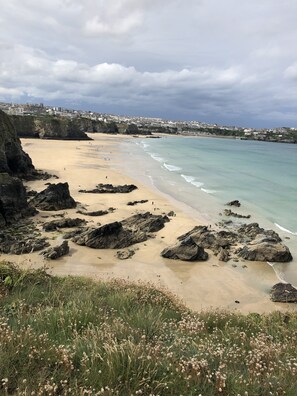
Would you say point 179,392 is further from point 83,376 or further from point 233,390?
point 83,376

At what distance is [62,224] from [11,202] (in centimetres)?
339

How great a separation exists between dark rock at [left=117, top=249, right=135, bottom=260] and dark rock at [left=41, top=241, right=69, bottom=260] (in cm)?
256

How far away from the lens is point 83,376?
402cm

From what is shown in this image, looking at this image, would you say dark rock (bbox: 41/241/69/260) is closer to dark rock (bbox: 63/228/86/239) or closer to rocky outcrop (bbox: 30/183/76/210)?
dark rock (bbox: 63/228/86/239)

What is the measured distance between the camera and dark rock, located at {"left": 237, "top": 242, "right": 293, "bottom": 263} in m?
19.0

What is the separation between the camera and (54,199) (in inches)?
1004

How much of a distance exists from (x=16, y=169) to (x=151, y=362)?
34.6m

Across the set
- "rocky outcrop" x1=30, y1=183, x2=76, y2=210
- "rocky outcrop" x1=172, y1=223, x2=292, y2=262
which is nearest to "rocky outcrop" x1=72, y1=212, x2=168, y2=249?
"rocky outcrop" x1=172, y1=223, x2=292, y2=262

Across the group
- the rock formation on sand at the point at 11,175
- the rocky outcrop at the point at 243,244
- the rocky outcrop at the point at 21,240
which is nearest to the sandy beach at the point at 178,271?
the rocky outcrop at the point at 21,240

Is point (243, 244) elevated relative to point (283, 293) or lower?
lower

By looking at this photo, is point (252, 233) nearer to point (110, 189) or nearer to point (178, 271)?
point (178, 271)

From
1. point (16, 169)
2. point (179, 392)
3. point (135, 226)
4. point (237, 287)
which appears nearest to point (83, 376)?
point (179, 392)

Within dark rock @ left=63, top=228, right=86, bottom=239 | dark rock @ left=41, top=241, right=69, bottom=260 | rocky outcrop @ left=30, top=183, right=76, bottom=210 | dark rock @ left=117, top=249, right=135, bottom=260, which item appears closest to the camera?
dark rock @ left=41, top=241, right=69, bottom=260

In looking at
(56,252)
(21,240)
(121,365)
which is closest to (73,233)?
(21,240)
